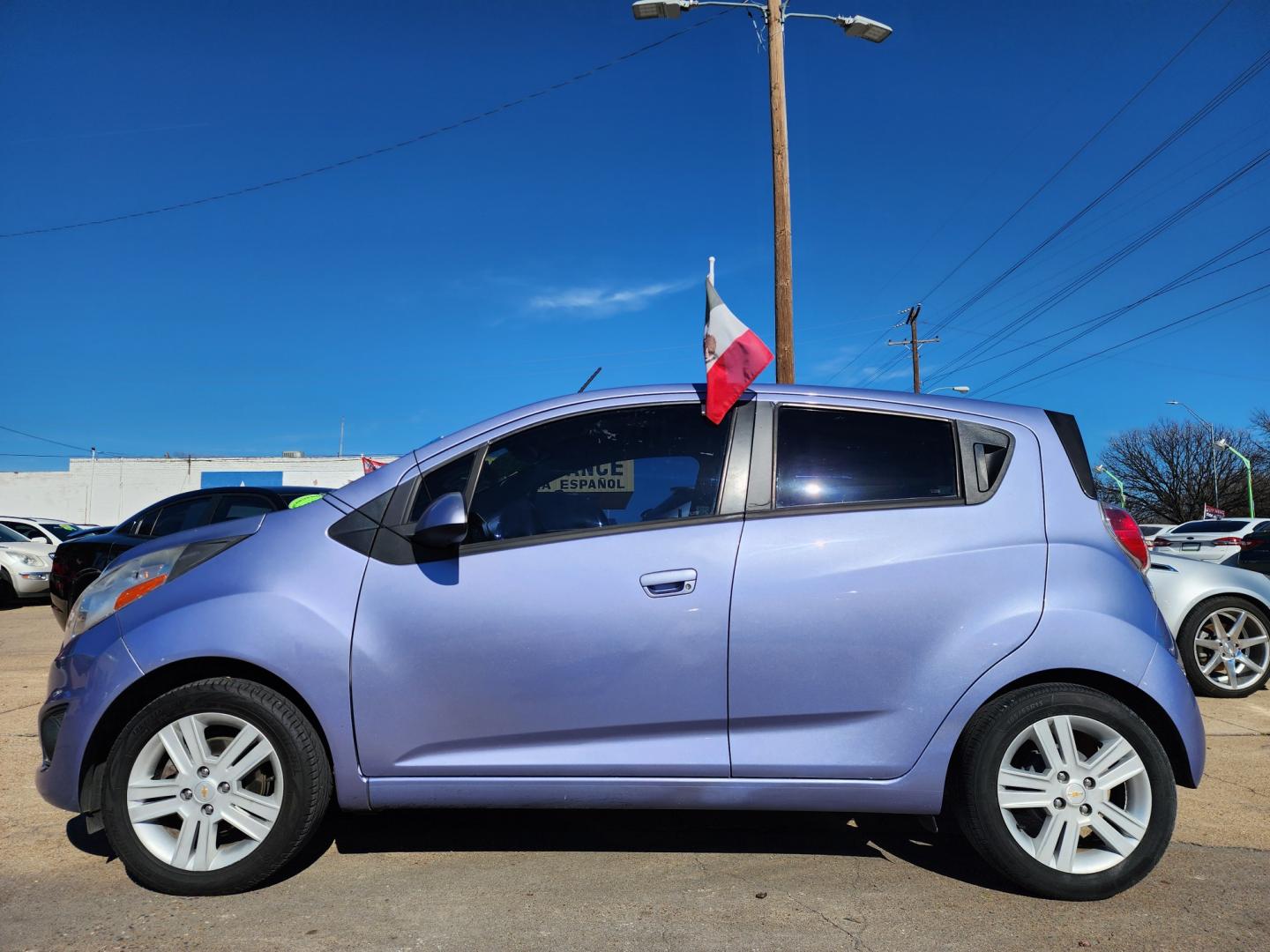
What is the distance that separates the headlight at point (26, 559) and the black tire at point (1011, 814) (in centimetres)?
1339

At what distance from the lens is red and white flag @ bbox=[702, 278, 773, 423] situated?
10.5ft

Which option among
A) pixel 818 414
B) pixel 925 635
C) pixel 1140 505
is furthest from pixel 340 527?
pixel 1140 505

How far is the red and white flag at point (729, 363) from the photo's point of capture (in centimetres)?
320

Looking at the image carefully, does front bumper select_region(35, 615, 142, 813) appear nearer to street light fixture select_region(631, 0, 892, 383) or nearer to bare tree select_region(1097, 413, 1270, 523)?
street light fixture select_region(631, 0, 892, 383)

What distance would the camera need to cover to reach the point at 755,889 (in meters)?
2.98

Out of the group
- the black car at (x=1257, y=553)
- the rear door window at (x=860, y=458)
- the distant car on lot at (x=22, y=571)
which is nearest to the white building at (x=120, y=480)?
the distant car on lot at (x=22, y=571)

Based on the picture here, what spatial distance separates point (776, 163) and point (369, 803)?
27.7 ft

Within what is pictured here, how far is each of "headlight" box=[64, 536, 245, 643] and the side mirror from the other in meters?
0.72

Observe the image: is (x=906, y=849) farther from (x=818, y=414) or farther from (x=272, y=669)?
(x=272, y=669)

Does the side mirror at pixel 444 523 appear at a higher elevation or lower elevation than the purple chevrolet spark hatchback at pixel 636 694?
higher

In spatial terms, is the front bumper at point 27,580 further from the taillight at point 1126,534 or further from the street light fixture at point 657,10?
the taillight at point 1126,534

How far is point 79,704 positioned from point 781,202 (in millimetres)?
8322

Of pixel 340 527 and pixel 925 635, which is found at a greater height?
pixel 340 527

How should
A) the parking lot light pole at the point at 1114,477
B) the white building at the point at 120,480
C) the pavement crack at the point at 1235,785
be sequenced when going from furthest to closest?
the parking lot light pole at the point at 1114,477, the white building at the point at 120,480, the pavement crack at the point at 1235,785
